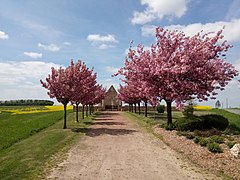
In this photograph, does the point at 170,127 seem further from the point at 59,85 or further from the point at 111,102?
the point at 111,102

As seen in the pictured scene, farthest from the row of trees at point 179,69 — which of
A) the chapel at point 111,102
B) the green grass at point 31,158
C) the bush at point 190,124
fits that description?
the chapel at point 111,102

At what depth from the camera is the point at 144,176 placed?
791 cm

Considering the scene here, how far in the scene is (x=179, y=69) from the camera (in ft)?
53.3

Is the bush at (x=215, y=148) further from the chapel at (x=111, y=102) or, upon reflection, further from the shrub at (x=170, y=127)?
the chapel at (x=111, y=102)

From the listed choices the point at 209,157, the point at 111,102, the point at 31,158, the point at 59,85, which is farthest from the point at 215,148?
the point at 111,102

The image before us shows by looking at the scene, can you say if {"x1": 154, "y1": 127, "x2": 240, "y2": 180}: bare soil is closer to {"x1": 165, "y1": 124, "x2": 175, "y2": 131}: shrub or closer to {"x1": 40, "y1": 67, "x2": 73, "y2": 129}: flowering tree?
{"x1": 165, "y1": 124, "x2": 175, "y2": 131}: shrub

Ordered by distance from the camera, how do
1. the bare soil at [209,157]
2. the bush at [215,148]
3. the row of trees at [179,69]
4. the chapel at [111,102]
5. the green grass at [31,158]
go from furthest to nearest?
the chapel at [111,102], the row of trees at [179,69], the bush at [215,148], the bare soil at [209,157], the green grass at [31,158]

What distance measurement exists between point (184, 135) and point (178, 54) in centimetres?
542

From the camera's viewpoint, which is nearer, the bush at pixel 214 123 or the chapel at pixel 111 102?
the bush at pixel 214 123

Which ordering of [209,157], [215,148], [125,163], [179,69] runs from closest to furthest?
[125,163] < [209,157] < [215,148] < [179,69]

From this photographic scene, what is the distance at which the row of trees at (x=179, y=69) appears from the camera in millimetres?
16703

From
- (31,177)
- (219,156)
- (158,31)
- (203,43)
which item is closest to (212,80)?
(203,43)

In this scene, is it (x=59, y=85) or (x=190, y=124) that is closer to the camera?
(x=190, y=124)

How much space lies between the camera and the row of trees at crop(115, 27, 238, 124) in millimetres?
16703
